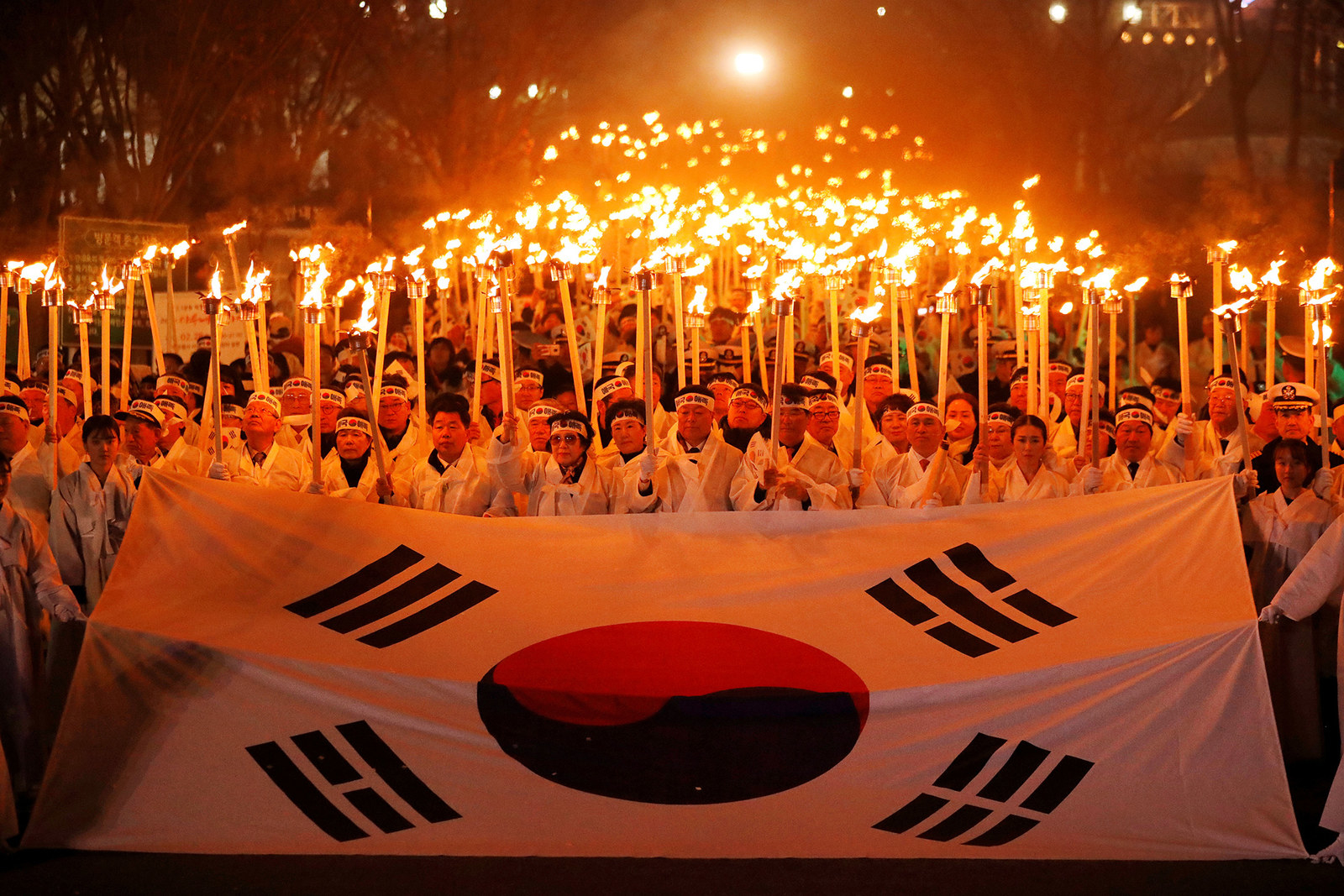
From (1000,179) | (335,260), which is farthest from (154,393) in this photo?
(1000,179)

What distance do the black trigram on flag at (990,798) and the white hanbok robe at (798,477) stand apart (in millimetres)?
1495

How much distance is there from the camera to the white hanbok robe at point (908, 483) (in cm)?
622

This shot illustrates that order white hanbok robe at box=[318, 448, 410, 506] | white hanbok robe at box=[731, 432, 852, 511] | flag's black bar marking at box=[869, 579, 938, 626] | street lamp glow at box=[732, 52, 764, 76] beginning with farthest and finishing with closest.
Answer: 1. street lamp glow at box=[732, 52, 764, 76]
2. white hanbok robe at box=[318, 448, 410, 506]
3. white hanbok robe at box=[731, 432, 852, 511]
4. flag's black bar marking at box=[869, 579, 938, 626]

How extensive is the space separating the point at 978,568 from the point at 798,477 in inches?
44.8

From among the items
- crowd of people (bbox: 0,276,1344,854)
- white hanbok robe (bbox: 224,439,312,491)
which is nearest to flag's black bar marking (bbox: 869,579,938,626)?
crowd of people (bbox: 0,276,1344,854)

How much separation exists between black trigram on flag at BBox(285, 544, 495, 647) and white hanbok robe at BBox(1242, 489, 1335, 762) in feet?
10.6

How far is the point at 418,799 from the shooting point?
4.21 m

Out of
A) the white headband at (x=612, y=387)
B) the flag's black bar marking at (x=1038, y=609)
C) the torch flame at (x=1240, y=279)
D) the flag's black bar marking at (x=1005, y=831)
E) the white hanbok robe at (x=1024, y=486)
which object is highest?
the torch flame at (x=1240, y=279)

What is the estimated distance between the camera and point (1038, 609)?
184 inches

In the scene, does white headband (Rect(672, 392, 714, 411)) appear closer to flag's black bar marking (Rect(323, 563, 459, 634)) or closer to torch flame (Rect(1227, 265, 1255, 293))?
flag's black bar marking (Rect(323, 563, 459, 634))

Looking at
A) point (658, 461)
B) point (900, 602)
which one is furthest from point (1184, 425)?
point (658, 461)

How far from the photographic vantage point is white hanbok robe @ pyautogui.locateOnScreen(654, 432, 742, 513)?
19.8 feet

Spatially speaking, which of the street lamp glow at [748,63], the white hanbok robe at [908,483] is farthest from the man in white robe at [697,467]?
the street lamp glow at [748,63]

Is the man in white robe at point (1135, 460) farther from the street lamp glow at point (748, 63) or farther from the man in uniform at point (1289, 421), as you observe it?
the street lamp glow at point (748, 63)
